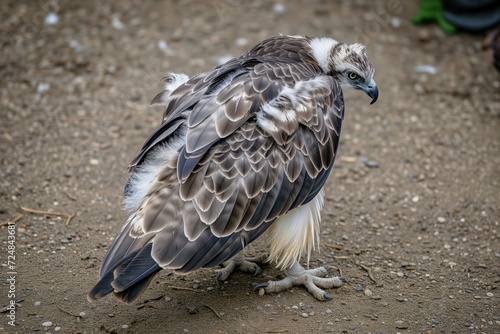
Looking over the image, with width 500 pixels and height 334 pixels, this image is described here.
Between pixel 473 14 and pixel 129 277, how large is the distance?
5.95 metres

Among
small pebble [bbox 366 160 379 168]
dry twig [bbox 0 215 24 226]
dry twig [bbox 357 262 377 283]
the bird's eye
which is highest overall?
the bird's eye

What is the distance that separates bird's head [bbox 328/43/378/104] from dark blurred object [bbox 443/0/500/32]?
3.60 meters

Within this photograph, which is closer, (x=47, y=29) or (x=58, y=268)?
(x=58, y=268)

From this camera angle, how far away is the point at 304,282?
4512 millimetres

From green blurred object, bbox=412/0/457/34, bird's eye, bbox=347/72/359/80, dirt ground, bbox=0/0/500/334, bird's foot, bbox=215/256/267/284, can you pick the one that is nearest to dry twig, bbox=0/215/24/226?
dirt ground, bbox=0/0/500/334

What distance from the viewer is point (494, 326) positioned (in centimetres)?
416

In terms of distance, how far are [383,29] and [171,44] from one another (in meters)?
2.60

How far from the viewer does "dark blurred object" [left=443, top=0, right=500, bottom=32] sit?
771 cm

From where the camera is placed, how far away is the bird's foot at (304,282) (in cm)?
446

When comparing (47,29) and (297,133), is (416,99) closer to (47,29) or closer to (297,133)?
(297,133)

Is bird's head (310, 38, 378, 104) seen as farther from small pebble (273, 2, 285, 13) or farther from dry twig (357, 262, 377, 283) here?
small pebble (273, 2, 285, 13)

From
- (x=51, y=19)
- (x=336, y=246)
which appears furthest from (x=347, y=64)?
(x=51, y=19)

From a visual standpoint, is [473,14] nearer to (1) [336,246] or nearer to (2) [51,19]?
(1) [336,246]

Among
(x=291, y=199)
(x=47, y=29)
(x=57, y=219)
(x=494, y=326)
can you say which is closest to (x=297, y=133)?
(x=291, y=199)
